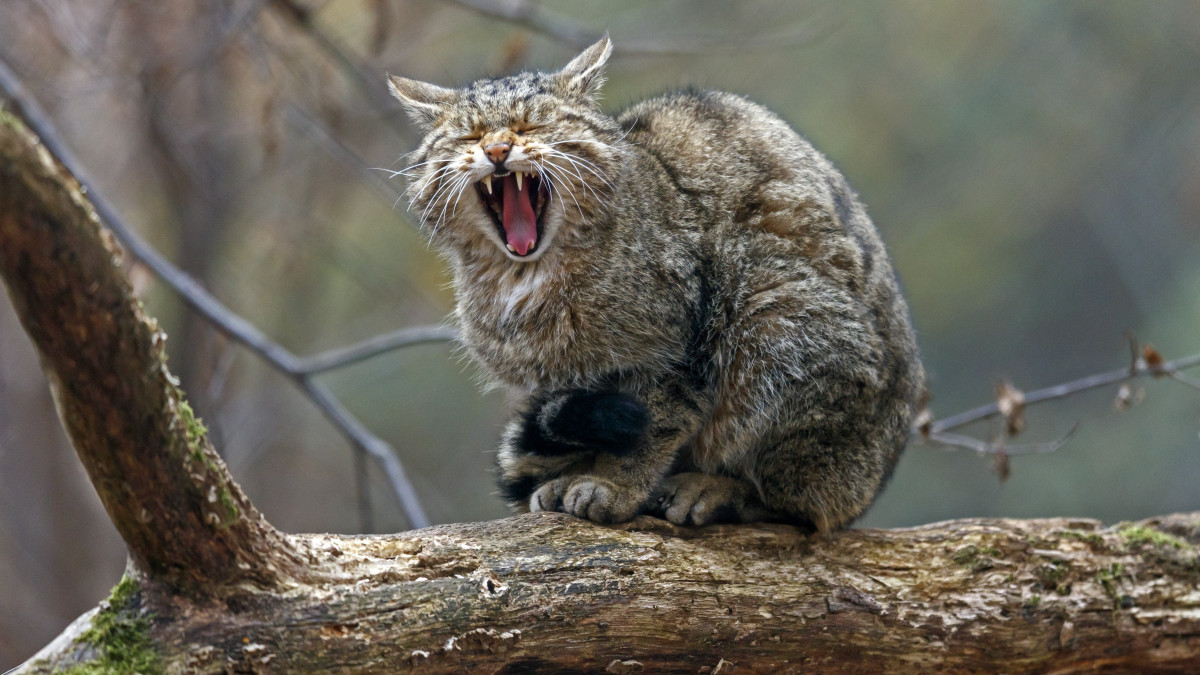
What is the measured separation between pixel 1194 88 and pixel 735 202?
20.7 ft

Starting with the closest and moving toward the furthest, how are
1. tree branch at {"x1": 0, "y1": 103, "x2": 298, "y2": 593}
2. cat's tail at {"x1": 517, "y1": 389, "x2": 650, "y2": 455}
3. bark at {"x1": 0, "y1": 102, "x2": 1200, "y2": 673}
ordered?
tree branch at {"x1": 0, "y1": 103, "x2": 298, "y2": 593}
bark at {"x1": 0, "y1": 102, "x2": 1200, "y2": 673}
cat's tail at {"x1": 517, "y1": 389, "x2": 650, "y2": 455}

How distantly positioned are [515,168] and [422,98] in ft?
2.30

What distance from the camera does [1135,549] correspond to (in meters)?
3.33

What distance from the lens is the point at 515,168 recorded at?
2908 millimetres

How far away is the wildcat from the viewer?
3062mm

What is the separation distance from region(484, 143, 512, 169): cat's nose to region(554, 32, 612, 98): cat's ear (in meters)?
0.51

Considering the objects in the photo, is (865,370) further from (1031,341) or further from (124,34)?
(1031,341)

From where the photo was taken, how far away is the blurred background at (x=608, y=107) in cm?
585

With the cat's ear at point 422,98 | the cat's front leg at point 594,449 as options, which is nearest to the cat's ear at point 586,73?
the cat's ear at point 422,98

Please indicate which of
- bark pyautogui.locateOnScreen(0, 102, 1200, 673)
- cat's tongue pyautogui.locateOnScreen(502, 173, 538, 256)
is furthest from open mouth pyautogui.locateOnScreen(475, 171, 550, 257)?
bark pyautogui.locateOnScreen(0, 102, 1200, 673)

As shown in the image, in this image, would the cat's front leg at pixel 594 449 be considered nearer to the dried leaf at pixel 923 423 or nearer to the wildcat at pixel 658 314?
the wildcat at pixel 658 314

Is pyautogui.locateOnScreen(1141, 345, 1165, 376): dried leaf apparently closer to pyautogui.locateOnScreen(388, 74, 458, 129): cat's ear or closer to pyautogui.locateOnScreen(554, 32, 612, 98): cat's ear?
pyautogui.locateOnScreen(554, 32, 612, 98): cat's ear

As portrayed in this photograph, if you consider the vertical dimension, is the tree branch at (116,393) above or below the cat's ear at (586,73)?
below

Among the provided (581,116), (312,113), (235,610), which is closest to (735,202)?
(581,116)
